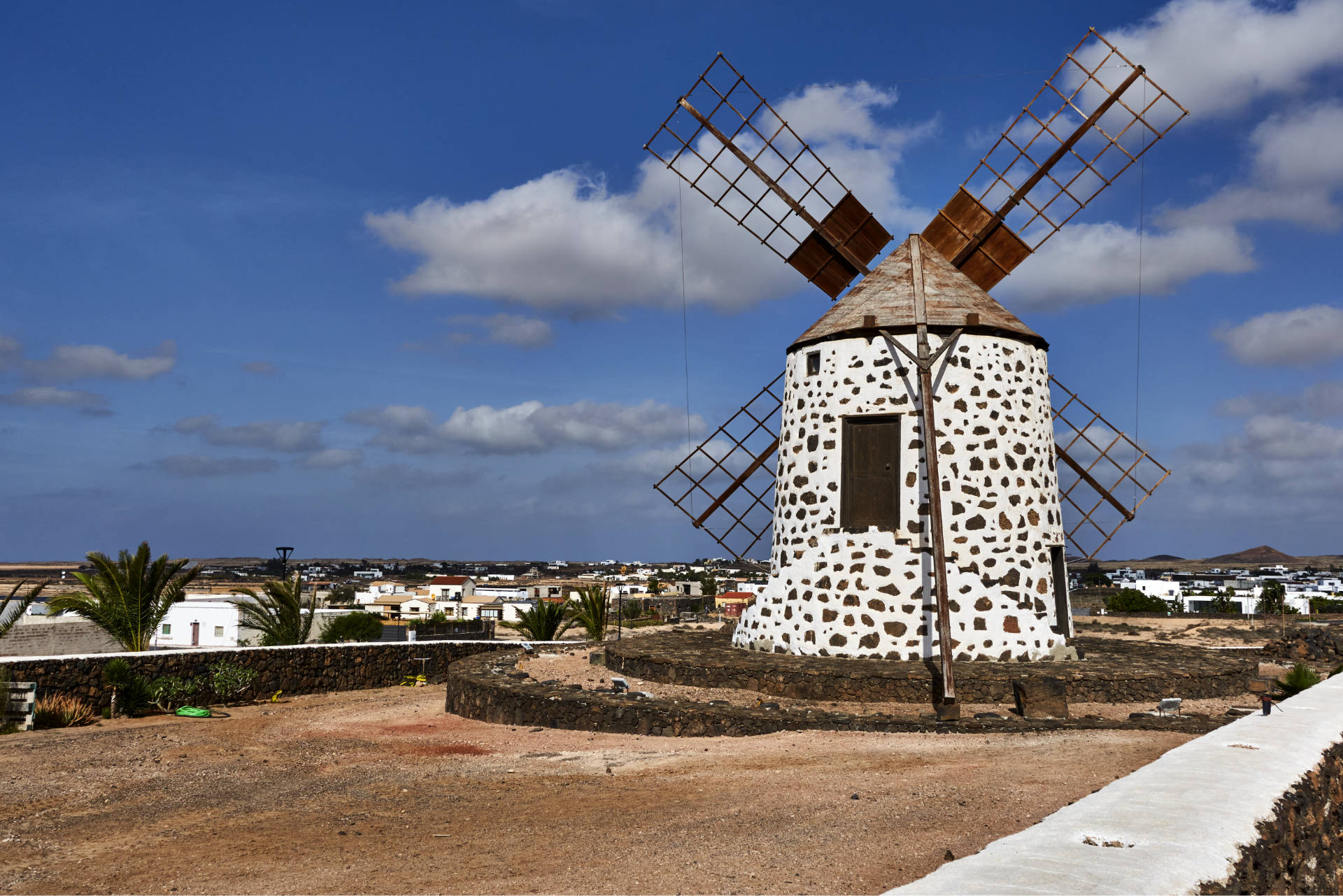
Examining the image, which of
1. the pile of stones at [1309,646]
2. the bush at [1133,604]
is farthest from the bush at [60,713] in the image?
the bush at [1133,604]

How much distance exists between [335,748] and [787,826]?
18.1 feet

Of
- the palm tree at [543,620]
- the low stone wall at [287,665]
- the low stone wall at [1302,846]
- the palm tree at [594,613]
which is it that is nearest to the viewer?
the low stone wall at [1302,846]

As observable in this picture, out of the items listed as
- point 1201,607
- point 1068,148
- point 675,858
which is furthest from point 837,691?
point 1201,607

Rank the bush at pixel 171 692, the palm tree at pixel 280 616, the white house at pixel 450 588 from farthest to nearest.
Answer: the white house at pixel 450 588 → the palm tree at pixel 280 616 → the bush at pixel 171 692

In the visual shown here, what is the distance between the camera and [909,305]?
12.1 metres

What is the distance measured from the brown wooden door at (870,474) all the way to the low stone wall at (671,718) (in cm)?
317

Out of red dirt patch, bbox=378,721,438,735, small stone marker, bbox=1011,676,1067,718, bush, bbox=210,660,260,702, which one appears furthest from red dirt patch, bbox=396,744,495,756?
bush, bbox=210,660,260,702

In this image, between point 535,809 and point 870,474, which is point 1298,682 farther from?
point 535,809

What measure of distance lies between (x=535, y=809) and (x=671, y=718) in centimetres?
310

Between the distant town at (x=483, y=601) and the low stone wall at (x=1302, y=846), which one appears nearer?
the low stone wall at (x=1302, y=846)

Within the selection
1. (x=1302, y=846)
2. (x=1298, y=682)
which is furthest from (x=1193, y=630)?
(x=1302, y=846)

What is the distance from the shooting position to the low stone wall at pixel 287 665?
11.6 metres

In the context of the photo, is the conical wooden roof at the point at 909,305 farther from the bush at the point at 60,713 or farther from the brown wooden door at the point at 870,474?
the bush at the point at 60,713

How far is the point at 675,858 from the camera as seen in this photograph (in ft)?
14.8
